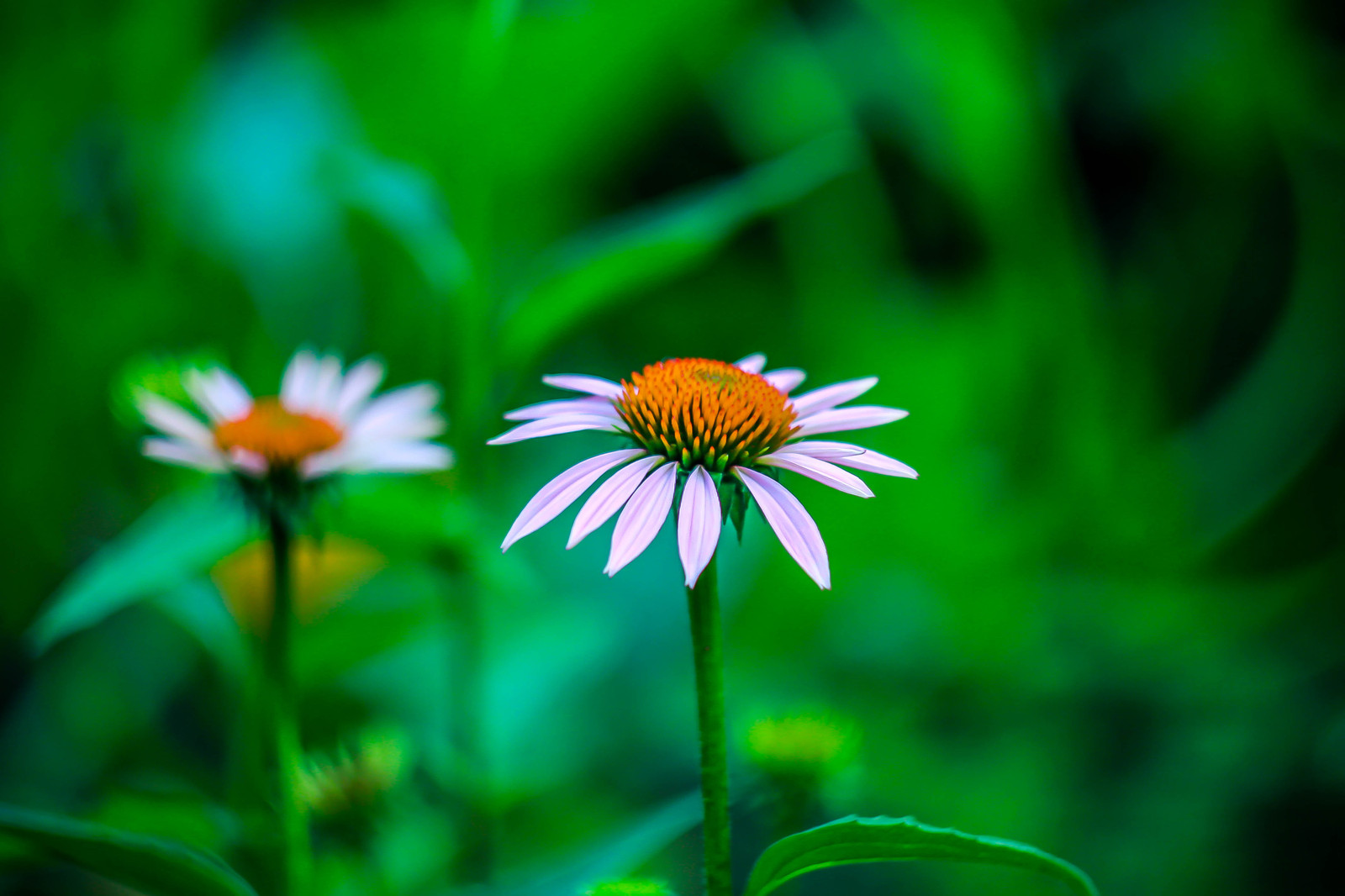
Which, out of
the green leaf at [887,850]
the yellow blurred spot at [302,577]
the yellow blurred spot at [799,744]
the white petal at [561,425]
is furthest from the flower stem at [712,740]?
the yellow blurred spot at [302,577]

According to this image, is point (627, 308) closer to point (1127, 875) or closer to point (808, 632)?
point (808, 632)

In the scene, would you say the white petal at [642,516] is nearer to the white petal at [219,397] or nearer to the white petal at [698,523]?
the white petal at [698,523]

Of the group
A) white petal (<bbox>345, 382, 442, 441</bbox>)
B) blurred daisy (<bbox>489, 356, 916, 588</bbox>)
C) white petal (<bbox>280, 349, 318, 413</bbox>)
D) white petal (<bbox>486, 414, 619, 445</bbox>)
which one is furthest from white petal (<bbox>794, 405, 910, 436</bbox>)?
white petal (<bbox>280, 349, 318, 413</bbox>)

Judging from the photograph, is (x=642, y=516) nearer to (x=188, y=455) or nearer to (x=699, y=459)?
(x=699, y=459)

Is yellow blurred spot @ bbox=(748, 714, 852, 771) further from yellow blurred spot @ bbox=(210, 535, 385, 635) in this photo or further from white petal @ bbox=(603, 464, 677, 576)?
yellow blurred spot @ bbox=(210, 535, 385, 635)

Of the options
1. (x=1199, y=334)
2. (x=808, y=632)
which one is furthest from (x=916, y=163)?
(x=808, y=632)

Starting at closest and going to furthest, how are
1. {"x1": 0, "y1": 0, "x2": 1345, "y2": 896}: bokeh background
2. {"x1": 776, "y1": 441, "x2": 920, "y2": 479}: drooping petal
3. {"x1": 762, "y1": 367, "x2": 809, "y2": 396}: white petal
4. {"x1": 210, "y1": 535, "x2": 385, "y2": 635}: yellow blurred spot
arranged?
{"x1": 776, "y1": 441, "x2": 920, "y2": 479}: drooping petal
{"x1": 762, "y1": 367, "x2": 809, "y2": 396}: white petal
{"x1": 0, "y1": 0, "x2": 1345, "y2": 896}: bokeh background
{"x1": 210, "y1": 535, "x2": 385, "y2": 635}: yellow blurred spot

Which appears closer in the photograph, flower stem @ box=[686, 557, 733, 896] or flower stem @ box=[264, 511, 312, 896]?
flower stem @ box=[686, 557, 733, 896]
